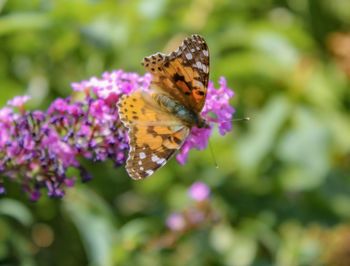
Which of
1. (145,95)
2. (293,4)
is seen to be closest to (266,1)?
(293,4)

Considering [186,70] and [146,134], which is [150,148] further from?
[186,70]

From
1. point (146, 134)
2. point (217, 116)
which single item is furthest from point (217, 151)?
point (146, 134)

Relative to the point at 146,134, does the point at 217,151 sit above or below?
above

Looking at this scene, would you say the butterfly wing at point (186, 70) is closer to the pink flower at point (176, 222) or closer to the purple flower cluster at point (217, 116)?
the purple flower cluster at point (217, 116)

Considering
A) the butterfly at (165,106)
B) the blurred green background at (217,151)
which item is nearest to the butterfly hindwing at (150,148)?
the butterfly at (165,106)

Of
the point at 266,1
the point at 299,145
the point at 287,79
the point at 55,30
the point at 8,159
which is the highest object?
the point at 266,1

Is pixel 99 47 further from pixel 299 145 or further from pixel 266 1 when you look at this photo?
pixel 266 1
